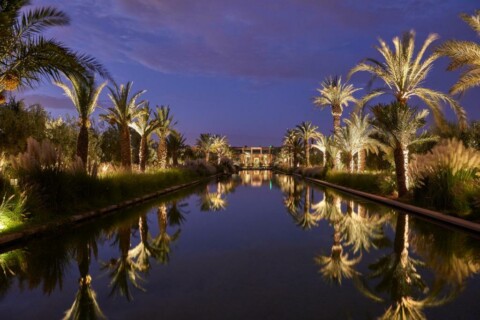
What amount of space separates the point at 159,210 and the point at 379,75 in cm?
1401

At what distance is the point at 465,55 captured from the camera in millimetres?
16234

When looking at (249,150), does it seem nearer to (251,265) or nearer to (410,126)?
(410,126)

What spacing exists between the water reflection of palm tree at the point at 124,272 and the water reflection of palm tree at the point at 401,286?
3463mm

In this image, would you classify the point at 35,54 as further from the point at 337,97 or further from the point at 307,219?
the point at 337,97

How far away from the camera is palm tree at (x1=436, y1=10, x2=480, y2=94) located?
634 inches

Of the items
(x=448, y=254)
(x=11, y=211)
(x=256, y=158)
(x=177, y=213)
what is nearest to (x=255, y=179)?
(x=177, y=213)

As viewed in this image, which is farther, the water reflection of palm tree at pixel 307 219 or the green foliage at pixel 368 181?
the green foliage at pixel 368 181

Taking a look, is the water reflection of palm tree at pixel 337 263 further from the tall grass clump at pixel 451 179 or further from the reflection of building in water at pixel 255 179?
the reflection of building in water at pixel 255 179

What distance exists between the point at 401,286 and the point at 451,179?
10035 millimetres

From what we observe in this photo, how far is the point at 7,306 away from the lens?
18.2 ft

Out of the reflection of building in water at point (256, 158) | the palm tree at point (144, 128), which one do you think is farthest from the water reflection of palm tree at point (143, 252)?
the reflection of building in water at point (256, 158)

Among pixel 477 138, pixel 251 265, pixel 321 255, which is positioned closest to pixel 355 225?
pixel 321 255

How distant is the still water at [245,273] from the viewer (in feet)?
17.7

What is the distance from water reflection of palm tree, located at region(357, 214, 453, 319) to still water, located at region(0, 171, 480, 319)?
0.02 meters
